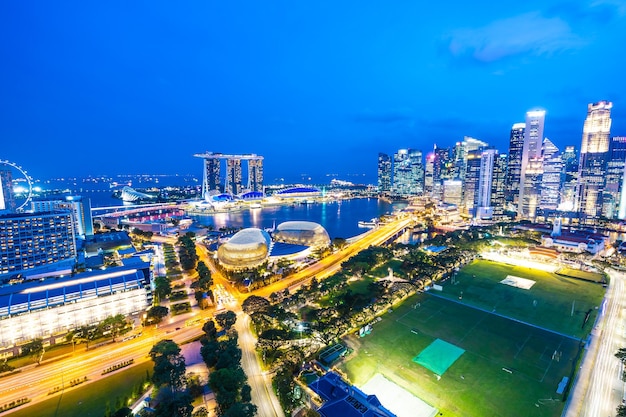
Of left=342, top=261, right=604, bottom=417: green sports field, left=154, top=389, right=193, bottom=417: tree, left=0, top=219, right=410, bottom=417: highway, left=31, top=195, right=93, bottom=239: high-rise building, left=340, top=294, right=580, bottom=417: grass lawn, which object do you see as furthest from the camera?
left=31, top=195, right=93, bottom=239: high-rise building

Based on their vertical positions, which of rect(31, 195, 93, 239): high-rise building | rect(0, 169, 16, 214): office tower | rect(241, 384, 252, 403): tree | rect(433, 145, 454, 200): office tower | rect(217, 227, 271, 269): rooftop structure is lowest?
rect(241, 384, 252, 403): tree

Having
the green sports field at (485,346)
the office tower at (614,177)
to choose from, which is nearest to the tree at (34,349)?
the green sports field at (485,346)

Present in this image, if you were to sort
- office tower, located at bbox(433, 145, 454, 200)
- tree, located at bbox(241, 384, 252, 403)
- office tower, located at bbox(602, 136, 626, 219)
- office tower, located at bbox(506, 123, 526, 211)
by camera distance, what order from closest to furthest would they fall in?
tree, located at bbox(241, 384, 252, 403), office tower, located at bbox(602, 136, 626, 219), office tower, located at bbox(506, 123, 526, 211), office tower, located at bbox(433, 145, 454, 200)

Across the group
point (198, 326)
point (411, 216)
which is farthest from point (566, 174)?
point (198, 326)

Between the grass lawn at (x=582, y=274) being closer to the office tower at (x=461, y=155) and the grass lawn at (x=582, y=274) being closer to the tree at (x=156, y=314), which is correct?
the tree at (x=156, y=314)

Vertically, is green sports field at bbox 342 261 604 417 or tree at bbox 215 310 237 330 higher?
tree at bbox 215 310 237 330

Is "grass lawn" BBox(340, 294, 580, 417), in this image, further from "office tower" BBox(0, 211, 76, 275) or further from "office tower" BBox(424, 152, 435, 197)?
"office tower" BBox(424, 152, 435, 197)

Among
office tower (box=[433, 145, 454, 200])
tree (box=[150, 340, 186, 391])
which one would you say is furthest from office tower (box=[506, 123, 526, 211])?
tree (box=[150, 340, 186, 391])

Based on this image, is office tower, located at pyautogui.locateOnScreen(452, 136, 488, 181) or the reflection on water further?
office tower, located at pyautogui.locateOnScreen(452, 136, 488, 181)

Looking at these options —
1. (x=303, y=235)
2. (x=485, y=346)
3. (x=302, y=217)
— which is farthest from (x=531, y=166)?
(x=485, y=346)
